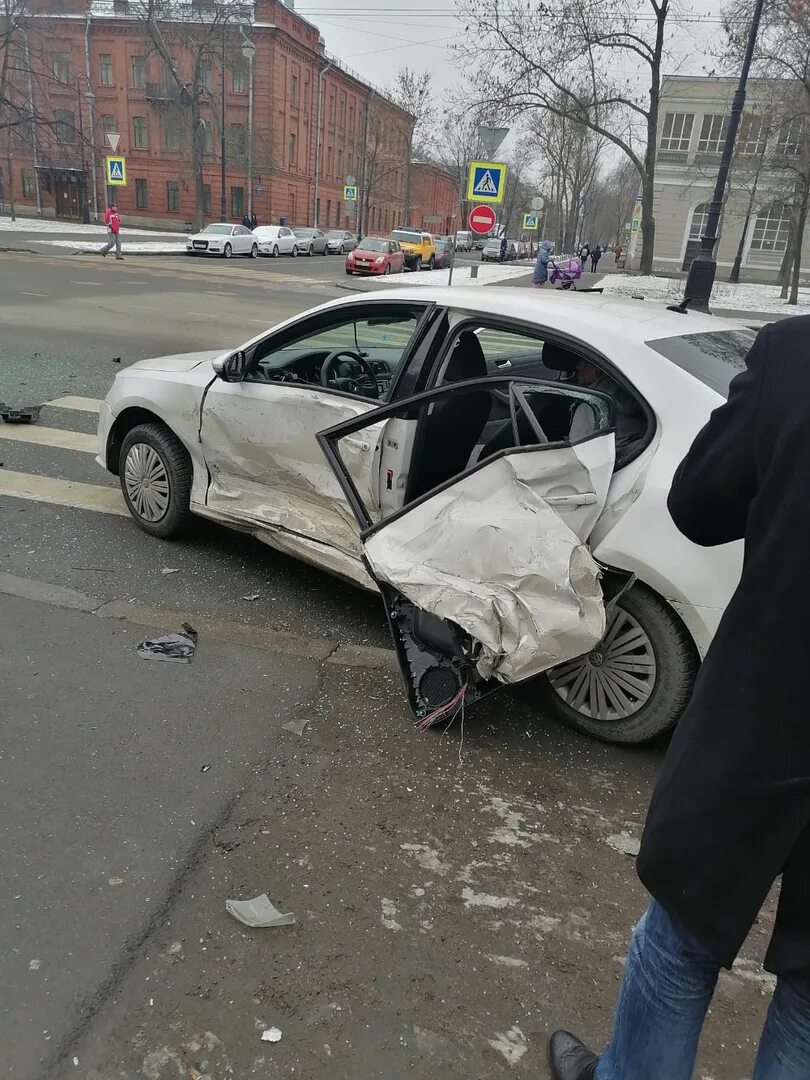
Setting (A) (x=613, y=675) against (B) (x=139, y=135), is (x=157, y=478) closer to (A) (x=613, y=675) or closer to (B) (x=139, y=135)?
(A) (x=613, y=675)

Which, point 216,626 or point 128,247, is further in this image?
point 128,247

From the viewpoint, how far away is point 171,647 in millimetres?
3748

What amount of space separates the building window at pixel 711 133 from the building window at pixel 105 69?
42522 mm

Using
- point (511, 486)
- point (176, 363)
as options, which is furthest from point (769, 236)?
point (511, 486)

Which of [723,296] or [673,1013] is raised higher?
[723,296]

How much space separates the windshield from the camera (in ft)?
10.4

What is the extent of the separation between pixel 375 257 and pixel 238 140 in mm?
31887

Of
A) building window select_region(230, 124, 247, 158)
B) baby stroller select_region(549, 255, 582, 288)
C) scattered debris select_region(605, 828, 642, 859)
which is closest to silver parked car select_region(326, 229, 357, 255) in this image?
building window select_region(230, 124, 247, 158)

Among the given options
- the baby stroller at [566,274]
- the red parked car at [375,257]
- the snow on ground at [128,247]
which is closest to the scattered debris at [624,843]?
the baby stroller at [566,274]

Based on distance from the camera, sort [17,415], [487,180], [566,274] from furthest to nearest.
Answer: [566,274]
[487,180]
[17,415]

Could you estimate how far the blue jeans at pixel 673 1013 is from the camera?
1.38 m

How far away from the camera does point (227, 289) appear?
20781mm

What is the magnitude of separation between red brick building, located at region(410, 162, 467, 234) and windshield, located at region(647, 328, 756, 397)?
292 ft

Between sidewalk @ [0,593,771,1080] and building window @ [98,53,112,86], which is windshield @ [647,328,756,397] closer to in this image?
sidewalk @ [0,593,771,1080]
